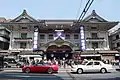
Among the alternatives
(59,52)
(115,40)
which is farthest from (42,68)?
(115,40)

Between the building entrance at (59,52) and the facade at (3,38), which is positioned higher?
the facade at (3,38)

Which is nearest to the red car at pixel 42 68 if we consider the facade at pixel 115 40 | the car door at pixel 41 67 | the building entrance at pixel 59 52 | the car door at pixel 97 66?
the car door at pixel 41 67

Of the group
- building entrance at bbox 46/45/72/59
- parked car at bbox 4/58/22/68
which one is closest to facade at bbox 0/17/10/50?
parked car at bbox 4/58/22/68

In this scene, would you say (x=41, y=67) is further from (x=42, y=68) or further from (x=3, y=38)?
(x=3, y=38)

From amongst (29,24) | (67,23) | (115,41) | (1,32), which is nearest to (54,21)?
(67,23)

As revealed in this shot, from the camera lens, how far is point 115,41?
47031 millimetres

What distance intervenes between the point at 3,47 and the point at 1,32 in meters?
3.71

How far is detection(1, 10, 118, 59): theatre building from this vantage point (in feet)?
135

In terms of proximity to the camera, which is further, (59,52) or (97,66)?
(59,52)

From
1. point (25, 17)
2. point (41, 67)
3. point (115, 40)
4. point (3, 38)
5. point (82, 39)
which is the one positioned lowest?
point (41, 67)

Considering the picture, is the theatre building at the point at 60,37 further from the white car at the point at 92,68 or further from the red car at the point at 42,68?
the white car at the point at 92,68

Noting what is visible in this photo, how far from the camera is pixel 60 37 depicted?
4191 cm

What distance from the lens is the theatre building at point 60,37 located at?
4116cm

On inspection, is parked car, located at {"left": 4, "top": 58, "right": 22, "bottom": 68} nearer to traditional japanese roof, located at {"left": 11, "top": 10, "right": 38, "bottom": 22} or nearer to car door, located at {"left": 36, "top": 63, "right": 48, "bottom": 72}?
car door, located at {"left": 36, "top": 63, "right": 48, "bottom": 72}
